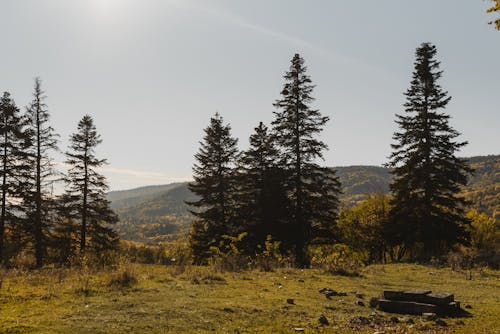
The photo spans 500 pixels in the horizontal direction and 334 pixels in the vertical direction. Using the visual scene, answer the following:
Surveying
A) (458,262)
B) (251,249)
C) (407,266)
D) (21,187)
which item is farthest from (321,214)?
(21,187)

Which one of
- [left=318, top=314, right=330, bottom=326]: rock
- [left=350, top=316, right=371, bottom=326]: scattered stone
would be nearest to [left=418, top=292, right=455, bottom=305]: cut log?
[left=350, top=316, right=371, bottom=326]: scattered stone

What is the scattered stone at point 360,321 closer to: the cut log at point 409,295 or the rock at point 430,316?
the rock at point 430,316

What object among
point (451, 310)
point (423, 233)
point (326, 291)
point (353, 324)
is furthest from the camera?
point (423, 233)

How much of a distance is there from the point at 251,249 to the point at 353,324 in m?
22.4

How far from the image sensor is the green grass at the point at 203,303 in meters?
7.77

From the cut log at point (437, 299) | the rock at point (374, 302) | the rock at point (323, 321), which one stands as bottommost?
the rock at point (374, 302)

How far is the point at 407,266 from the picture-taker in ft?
70.2

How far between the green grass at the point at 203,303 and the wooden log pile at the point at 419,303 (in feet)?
1.40

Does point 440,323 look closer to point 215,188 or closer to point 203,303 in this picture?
point 203,303

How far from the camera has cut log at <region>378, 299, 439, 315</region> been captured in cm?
925

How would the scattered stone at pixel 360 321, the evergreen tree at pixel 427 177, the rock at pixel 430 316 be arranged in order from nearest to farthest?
the scattered stone at pixel 360 321 → the rock at pixel 430 316 → the evergreen tree at pixel 427 177

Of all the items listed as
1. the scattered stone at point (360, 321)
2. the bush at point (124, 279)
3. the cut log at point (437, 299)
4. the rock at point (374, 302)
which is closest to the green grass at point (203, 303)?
the bush at point (124, 279)

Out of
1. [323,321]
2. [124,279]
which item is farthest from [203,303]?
[124,279]

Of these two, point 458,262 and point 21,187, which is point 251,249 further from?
point 21,187
